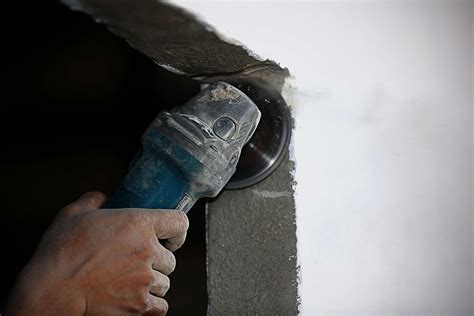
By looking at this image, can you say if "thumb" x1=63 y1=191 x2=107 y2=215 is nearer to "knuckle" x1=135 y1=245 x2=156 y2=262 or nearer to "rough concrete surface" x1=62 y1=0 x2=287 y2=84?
"knuckle" x1=135 y1=245 x2=156 y2=262

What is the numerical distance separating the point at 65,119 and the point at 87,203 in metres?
1.15

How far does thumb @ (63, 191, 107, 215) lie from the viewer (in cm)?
89

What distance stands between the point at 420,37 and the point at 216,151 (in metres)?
0.57

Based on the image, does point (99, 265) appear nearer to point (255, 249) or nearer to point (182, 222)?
Answer: point (182, 222)

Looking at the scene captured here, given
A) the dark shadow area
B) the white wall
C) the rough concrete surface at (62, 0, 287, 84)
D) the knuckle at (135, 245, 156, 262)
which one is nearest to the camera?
the rough concrete surface at (62, 0, 287, 84)

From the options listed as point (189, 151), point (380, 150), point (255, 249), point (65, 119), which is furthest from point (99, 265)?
point (65, 119)

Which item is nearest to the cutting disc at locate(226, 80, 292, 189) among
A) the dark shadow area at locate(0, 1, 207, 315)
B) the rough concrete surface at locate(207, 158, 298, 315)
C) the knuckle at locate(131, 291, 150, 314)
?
the rough concrete surface at locate(207, 158, 298, 315)

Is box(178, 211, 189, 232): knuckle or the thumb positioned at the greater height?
box(178, 211, 189, 232): knuckle

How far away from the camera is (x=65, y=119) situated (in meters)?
1.96

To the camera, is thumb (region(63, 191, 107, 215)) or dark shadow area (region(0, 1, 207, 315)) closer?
thumb (region(63, 191, 107, 215))

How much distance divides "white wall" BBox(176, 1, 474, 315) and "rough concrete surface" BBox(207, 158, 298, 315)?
1.2 inches

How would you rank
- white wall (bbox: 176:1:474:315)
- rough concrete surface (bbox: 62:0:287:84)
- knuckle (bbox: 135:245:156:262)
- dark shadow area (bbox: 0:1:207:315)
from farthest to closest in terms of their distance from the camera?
dark shadow area (bbox: 0:1:207:315) → white wall (bbox: 176:1:474:315) → knuckle (bbox: 135:245:156:262) → rough concrete surface (bbox: 62:0:287:84)

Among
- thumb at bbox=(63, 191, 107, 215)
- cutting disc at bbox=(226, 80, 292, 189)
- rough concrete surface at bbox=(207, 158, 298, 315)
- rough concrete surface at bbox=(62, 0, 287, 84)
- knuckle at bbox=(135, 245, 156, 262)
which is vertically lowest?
rough concrete surface at bbox=(207, 158, 298, 315)

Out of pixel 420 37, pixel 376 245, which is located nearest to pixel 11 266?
pixel 376 245
